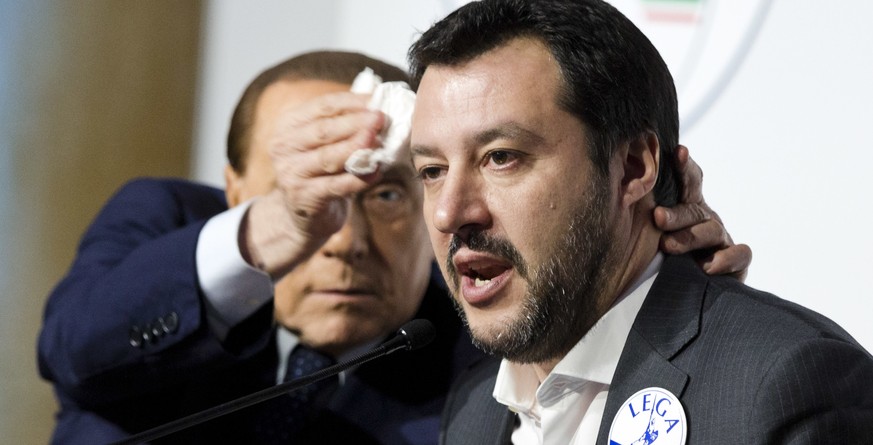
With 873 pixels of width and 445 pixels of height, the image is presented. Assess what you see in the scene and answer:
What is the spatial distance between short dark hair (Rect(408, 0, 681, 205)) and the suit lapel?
132mm

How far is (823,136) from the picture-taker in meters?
1.94

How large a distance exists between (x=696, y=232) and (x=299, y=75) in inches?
41.6

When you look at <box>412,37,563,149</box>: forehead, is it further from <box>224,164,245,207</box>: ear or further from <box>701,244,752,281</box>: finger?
<box>224,164,245,207</box>: ear

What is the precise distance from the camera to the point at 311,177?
6.10 feet

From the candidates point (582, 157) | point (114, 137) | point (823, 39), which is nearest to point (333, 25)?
point (114, 137)

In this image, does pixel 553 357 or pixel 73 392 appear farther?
pixel 73 392

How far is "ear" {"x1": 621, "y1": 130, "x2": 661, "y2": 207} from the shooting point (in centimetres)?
158

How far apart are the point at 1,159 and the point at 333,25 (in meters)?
1.04

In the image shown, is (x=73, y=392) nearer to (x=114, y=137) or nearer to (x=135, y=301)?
(x=135, y=301)

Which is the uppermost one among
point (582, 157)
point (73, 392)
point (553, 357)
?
point (582, 157)

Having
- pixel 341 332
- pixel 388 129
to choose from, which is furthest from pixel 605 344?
pixel 341 332

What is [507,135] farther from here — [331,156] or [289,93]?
[289,93]

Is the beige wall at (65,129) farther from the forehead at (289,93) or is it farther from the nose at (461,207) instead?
the nose at (461,207)

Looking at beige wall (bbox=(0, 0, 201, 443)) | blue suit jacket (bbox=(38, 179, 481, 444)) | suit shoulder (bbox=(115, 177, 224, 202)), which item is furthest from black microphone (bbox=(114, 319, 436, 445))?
beige wall (bbox=(0, 0, 201, 443))
